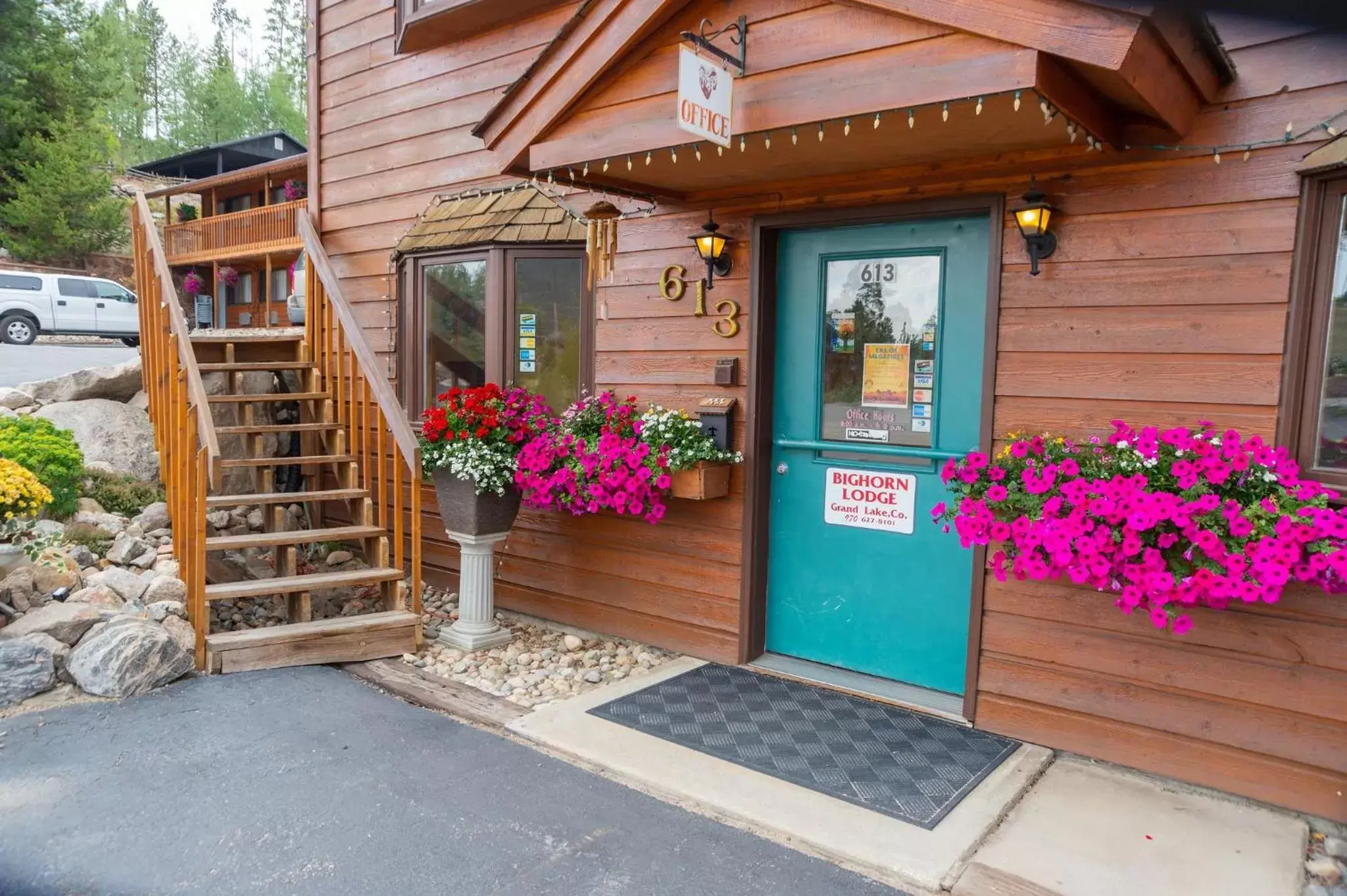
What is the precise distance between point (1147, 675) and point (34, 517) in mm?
4913

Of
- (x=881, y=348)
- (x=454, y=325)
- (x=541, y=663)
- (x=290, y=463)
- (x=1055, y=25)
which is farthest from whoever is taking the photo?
(x=454, y=325)

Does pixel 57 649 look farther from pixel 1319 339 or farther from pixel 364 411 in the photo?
pixel 1319 339

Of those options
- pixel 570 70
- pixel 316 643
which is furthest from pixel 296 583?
pixel 570 70

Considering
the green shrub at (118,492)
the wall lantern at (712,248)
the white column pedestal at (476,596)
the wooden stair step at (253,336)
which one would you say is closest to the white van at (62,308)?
the wooden stair step at (253,336)

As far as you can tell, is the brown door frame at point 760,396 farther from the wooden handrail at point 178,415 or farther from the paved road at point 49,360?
the paved road at point 49,360

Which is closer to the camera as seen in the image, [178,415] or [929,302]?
[929,302]

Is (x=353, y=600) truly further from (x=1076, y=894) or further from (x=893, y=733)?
(x=1076, y=894)

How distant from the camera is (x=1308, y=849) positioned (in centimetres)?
271

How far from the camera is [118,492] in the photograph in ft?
17.7

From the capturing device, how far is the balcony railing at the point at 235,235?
59.6 feet

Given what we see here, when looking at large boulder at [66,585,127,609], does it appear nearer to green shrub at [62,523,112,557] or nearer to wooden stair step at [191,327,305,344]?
green shrub at [62,523,112,557]

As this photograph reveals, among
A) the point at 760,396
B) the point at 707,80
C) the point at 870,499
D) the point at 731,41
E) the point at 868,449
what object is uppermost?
the point at 731,41

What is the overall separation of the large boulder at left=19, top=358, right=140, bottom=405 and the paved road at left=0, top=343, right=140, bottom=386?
6.61 feet

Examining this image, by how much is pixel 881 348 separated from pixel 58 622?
375 centimetres
